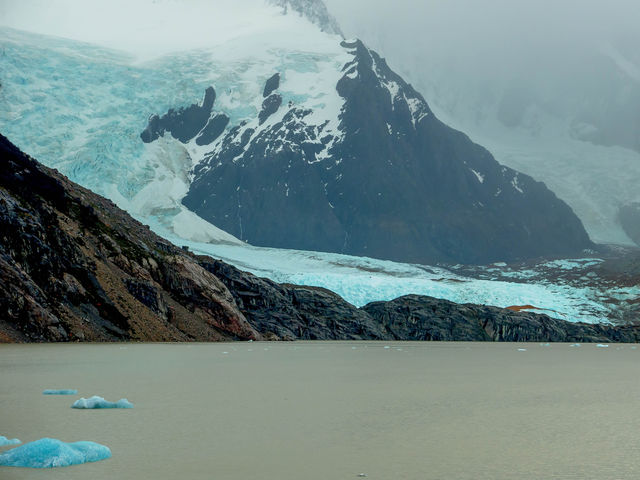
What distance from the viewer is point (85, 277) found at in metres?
38.8

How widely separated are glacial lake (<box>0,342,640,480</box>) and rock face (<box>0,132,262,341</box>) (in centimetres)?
1449

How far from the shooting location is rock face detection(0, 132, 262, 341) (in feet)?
112

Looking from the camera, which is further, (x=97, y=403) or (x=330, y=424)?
(x=97, y=403)

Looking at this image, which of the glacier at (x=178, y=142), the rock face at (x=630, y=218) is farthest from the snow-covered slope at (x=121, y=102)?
the rock face at (x=630, y=218)

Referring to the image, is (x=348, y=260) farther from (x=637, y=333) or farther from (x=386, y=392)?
(x=386, y=392)

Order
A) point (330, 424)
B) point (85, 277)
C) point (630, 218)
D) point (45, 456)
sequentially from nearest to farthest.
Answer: point (45, 456) → point (330, 424) → point (85, 277) → point (630, 218)

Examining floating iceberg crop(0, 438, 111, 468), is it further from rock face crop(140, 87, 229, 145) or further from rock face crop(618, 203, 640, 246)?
rock face crop(618, 203, 640, 246)

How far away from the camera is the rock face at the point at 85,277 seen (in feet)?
112

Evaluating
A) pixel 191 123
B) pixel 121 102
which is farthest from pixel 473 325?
pixel 191 123

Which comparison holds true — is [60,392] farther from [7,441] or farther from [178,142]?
[178,142]

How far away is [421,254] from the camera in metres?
181

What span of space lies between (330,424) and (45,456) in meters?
4.60

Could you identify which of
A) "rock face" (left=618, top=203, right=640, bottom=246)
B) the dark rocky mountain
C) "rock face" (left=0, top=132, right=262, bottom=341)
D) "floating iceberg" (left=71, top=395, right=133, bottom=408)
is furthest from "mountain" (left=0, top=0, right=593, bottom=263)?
"floating iceberg" (left=71, top=395, right=133, bottom=408)

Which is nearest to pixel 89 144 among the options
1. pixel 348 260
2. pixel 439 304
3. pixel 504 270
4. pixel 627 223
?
pixel 348 260
